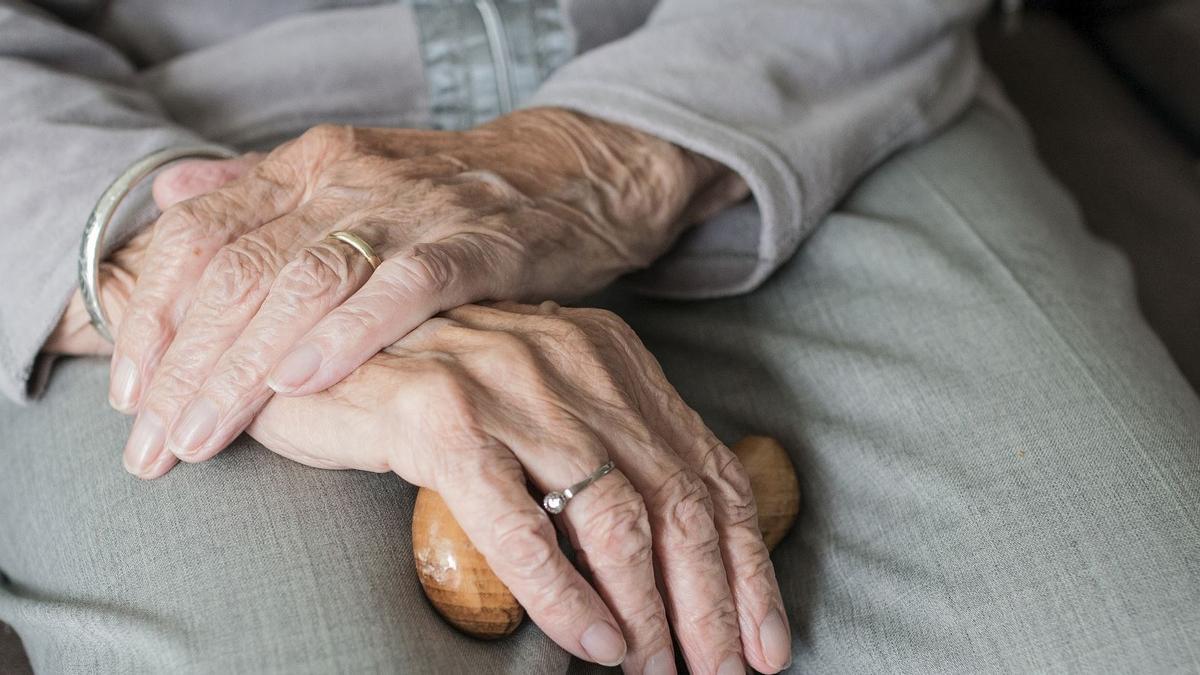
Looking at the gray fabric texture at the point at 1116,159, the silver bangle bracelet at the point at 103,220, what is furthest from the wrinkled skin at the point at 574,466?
the gray fabric texture at the point at 1116,159

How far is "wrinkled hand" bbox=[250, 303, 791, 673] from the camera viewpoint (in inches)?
22.8

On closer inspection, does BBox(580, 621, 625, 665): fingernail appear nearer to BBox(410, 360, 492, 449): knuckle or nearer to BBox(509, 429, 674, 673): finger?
BBox(509, 429, 674, 673): finger

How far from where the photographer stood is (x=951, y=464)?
73cm

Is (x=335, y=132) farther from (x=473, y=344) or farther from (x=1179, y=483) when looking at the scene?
(x=1179, y=483)

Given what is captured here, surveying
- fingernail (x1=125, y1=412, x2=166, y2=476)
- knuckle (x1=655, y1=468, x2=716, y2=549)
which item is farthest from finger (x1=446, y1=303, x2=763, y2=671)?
fingernail (x1=125, y1=412, x2=166, y2=476)

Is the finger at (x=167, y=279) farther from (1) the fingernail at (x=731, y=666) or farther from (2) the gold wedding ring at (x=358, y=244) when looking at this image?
(1) the fingernail at (x=731, y=666)

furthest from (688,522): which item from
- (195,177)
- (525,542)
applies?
(195,177)

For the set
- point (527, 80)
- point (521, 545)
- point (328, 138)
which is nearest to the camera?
point (521, 545)

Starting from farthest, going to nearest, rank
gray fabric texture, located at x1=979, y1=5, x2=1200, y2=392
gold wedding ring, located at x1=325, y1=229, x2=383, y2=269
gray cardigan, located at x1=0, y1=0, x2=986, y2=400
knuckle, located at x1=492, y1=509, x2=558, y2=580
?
gray fabric texture, located at x1=979, y1=5, x2=1200, y2=392, gray cardigan, located at x1=0, y1=0, x2=986, y2=400, gold wedding ring, located at x1=325, y1=229, x2=383, y2=269, knuckle, located at x1=492, y1=509, x2=558, y2=580

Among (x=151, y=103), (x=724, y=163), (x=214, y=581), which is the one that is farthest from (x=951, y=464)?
(x=151, y=103)

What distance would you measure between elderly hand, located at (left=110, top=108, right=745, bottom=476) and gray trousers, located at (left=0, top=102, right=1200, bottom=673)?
68 millimetres

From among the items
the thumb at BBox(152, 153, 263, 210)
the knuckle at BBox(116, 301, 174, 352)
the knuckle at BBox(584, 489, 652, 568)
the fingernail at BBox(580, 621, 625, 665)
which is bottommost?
the fingernail at BBox(580, 621, 625, 665)

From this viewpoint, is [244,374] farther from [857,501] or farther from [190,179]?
[857,501]

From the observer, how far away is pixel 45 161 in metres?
0.80
